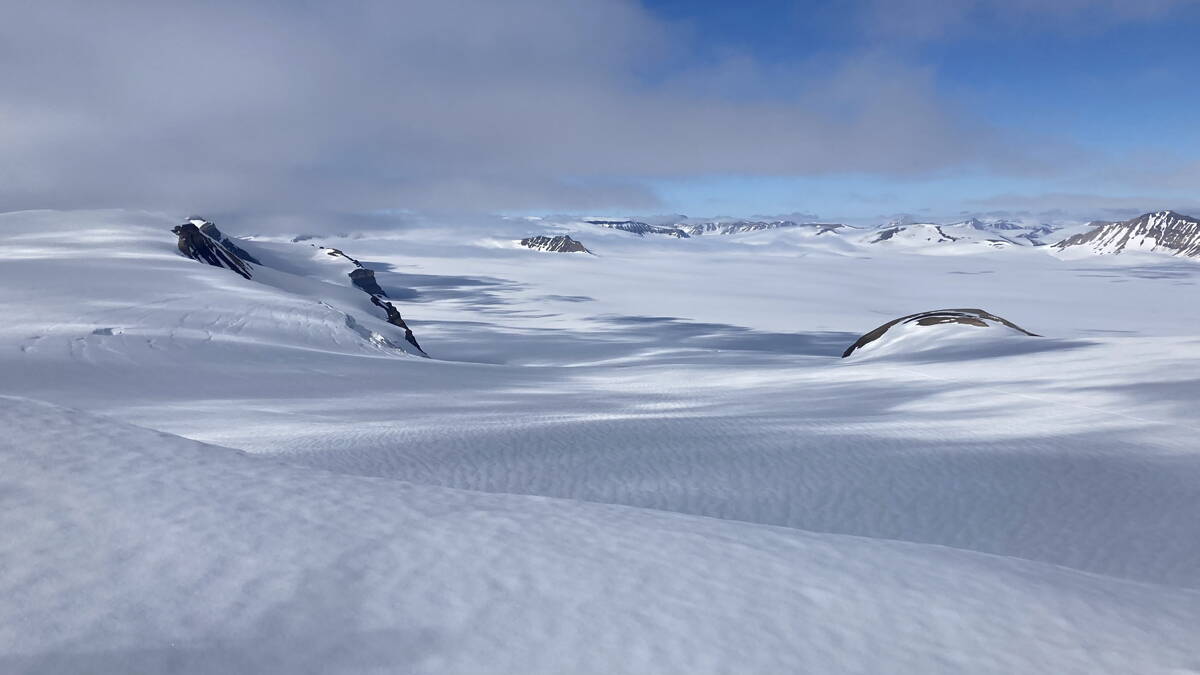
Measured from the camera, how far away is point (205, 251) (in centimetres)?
3728

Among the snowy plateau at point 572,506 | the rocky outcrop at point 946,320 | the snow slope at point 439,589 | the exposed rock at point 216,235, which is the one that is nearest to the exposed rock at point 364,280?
the exposed rock at point 216,235

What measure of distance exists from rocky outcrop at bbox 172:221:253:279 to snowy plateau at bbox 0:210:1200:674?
59.0 ft

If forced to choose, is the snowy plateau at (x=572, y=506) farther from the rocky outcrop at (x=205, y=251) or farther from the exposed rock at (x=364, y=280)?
the exposed rock at (x=364, y=280)

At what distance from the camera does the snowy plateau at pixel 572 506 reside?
1.98 metres

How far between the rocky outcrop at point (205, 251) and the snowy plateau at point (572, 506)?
18.0 m

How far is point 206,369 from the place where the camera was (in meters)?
10.8

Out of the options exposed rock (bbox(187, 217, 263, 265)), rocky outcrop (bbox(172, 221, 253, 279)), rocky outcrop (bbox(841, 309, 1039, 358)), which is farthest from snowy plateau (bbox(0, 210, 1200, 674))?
exposed rock (bbox(187, 217, 263, 265))

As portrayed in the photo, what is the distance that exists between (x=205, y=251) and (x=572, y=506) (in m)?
40.8

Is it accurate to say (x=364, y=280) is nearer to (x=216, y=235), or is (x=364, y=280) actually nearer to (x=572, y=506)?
(x=216, y=235)

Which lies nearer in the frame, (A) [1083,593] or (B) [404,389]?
(A) [1083,593]

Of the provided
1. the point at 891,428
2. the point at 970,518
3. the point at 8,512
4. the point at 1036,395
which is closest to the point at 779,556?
the point at 8,512

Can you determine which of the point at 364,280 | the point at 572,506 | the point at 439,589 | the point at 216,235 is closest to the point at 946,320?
the point at 572,506

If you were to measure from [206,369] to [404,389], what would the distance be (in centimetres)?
309

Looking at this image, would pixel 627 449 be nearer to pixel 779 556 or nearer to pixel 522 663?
pixel 779 556
